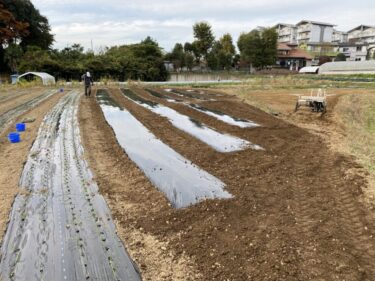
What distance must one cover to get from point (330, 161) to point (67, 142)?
19.0 feet

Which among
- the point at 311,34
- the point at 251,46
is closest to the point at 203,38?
the point at 251,46

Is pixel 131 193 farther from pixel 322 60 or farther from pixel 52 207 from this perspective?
pixel 322 60

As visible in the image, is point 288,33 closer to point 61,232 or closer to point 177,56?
point 177,56

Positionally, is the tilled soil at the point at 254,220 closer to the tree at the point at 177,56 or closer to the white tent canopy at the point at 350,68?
the white tent canopy at the point at 350,68

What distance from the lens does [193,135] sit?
793 cm

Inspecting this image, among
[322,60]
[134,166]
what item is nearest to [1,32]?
[134,166]

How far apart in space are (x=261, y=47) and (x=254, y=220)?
40900 millimetres

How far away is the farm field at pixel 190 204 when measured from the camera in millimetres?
2930

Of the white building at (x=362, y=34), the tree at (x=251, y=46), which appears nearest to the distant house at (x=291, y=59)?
the tree at (x=251, y=46)

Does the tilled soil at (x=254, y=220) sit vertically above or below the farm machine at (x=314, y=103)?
below

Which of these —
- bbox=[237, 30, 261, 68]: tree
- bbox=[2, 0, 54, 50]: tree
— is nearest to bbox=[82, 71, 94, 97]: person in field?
bbox=[2, 0, 54, 50]: tree

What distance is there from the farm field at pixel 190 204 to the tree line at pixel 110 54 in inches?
941

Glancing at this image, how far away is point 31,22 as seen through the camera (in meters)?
35.7

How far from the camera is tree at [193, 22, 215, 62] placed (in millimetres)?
45156
